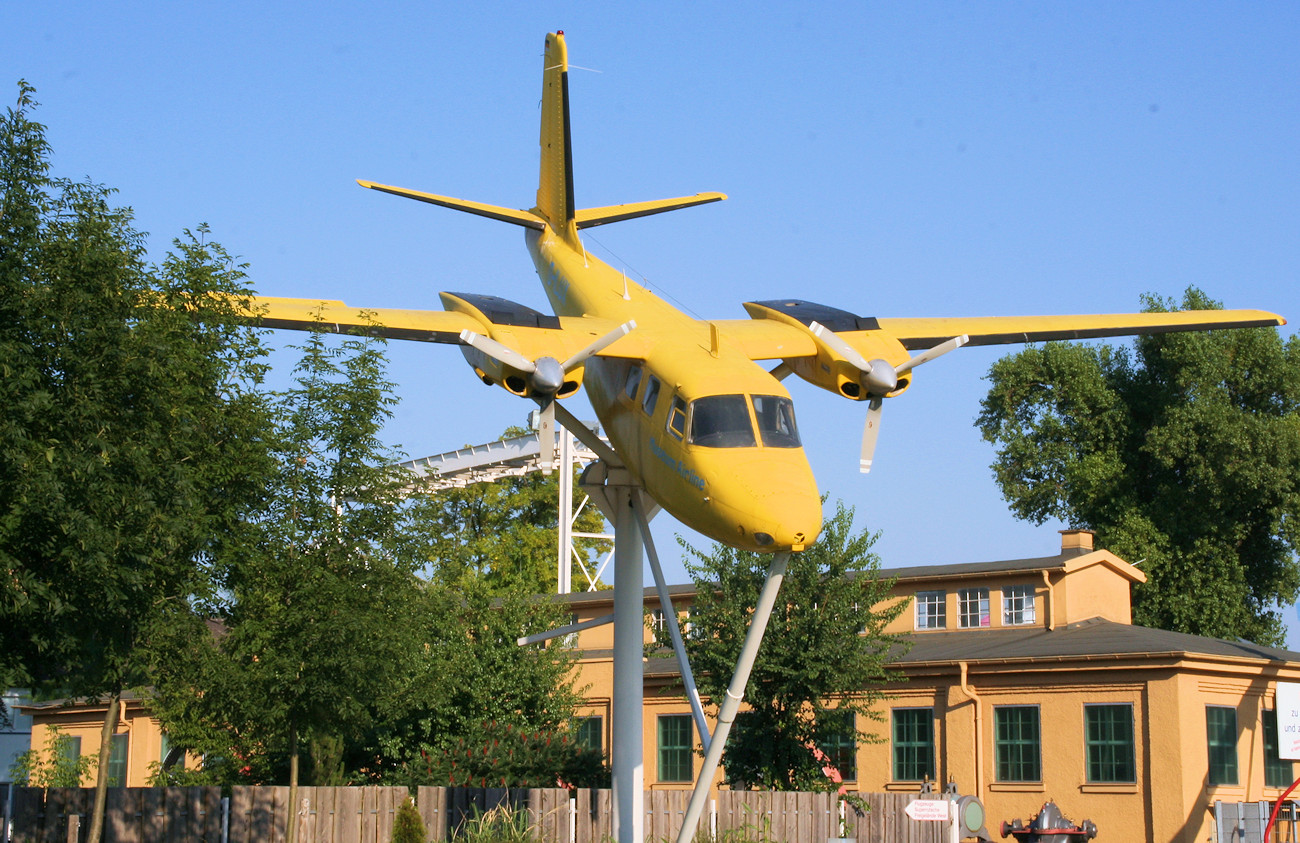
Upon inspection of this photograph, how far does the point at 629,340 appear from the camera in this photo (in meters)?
16.4

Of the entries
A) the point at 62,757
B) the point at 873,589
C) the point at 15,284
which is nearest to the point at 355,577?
the point at 15,284

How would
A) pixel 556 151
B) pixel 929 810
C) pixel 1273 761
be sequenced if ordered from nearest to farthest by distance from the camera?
pixel 929 810 → pixel 556 151 → pixel 1273 761

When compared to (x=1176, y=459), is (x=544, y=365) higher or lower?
lower

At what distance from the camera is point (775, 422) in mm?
14812

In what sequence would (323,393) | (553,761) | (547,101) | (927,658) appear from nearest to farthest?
(323,393), (547,101), (553,761), (927,658)

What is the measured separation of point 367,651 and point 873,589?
12263 mm

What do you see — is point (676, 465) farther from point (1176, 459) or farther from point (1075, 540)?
point (1176, 459)

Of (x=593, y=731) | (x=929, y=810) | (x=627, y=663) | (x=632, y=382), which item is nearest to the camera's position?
(x=632, y=382)

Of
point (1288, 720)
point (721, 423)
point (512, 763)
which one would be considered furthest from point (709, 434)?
point (1288, 720)

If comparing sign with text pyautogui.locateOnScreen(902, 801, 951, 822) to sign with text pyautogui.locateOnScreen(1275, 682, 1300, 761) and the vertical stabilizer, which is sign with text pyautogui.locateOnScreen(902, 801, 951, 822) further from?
sign with text pyautogui.locateOnScreen(1275, 682, 1300, 761)

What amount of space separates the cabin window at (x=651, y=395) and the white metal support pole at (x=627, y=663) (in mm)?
2811

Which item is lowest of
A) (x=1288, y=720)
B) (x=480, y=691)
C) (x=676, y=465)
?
(x=1288, y=720)

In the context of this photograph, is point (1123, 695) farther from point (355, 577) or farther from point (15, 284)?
point (15, 284)

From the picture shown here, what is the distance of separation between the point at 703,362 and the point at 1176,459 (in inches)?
1548
